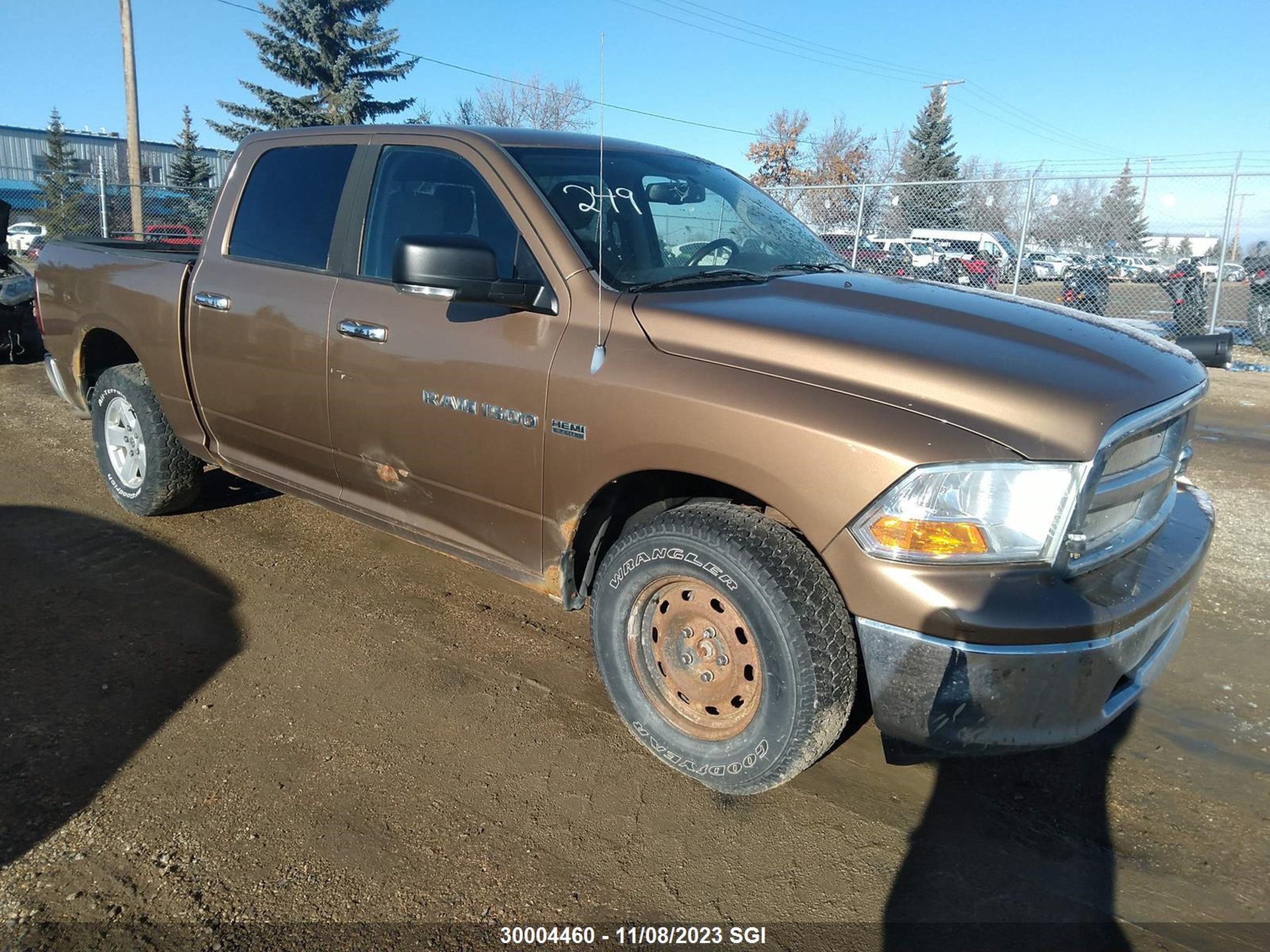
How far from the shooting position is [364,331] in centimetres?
352

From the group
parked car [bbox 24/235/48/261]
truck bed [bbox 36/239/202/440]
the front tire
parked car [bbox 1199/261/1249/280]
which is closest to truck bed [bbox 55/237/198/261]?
truck bed [bbox 36/239/202/440]

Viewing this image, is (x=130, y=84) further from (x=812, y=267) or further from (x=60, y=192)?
(x=812, y=267)

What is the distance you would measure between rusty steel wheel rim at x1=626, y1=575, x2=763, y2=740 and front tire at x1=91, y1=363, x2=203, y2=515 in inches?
123

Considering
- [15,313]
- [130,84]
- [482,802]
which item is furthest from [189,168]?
[482,802]

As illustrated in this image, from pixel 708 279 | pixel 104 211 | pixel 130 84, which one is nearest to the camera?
pixel 708 279

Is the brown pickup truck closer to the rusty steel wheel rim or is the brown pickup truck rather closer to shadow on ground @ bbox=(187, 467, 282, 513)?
the rusty steel wheel rim

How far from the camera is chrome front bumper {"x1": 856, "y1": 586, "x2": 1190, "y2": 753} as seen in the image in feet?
7.36

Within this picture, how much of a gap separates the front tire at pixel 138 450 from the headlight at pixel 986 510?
13.0 feet

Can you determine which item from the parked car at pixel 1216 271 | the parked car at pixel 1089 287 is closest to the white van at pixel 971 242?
the parked car at pixel 1089 287

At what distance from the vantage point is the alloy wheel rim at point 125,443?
193 inches

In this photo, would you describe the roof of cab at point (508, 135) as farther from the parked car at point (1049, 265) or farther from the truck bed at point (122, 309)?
the parked car at point (1049, 265)

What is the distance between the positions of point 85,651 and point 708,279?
9.34 feet

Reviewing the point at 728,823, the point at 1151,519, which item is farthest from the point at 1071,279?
the point at 728,823

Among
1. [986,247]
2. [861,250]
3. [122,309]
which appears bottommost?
[122,309]
